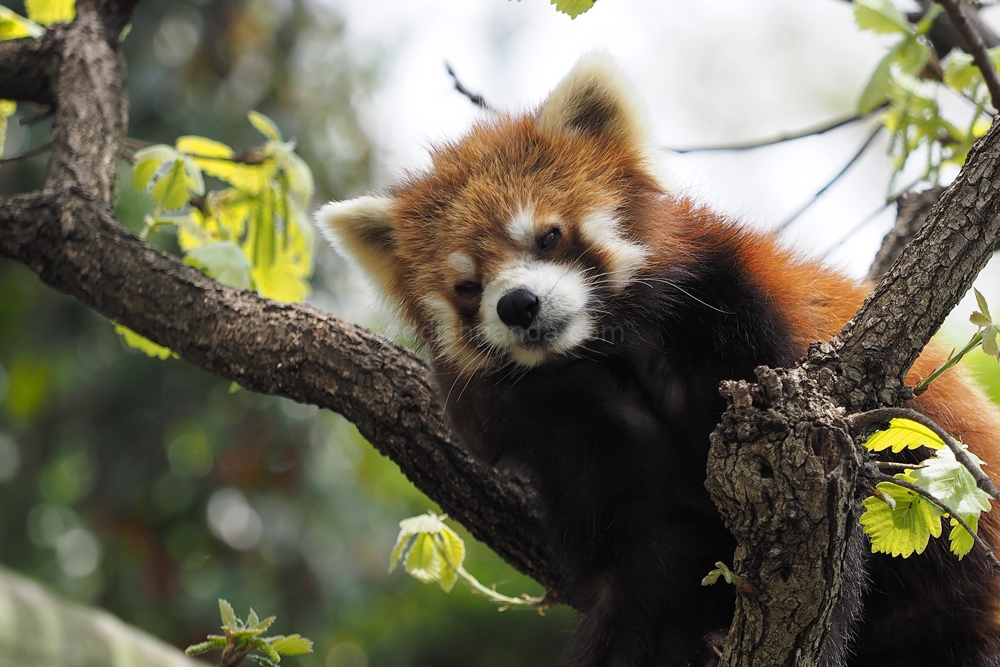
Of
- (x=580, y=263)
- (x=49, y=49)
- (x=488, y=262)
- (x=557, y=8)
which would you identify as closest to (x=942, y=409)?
(x=580, y=263)

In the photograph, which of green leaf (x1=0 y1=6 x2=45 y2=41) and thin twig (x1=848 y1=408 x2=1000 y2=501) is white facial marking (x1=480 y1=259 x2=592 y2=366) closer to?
thin twig (x1=848 y1=408 x2=1000 y2=501)

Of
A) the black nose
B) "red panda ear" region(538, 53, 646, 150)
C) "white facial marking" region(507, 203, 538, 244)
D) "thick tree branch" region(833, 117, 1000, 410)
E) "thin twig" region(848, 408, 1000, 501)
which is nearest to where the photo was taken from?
"thin twig" region(848, 408, 1000, 501)

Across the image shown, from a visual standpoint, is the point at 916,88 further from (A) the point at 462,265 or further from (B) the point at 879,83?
(A) the point at 462,265

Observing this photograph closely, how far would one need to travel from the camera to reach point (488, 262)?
2344 mm

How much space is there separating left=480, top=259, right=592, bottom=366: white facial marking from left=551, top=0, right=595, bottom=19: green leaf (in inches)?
29.6

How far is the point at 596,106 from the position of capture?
8.54ft

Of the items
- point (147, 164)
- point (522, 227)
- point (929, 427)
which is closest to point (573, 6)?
point (522, 227)

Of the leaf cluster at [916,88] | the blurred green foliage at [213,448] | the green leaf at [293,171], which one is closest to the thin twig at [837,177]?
the leaf cluster at [916,88]

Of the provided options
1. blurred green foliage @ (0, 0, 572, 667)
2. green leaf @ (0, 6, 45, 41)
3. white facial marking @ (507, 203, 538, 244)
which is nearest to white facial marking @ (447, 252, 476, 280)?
white facial marking @ (507, 203, 538, 244)

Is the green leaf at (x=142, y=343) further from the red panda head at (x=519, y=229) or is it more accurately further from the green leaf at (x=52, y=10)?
the green leaf at (x=52, y=10)

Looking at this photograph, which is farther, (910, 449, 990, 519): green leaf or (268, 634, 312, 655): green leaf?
(268, 634, 312, 655): green leaf

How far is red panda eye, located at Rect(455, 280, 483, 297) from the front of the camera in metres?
2.40

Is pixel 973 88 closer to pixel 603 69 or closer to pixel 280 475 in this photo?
pixel 603 69

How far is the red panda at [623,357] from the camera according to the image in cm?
225
